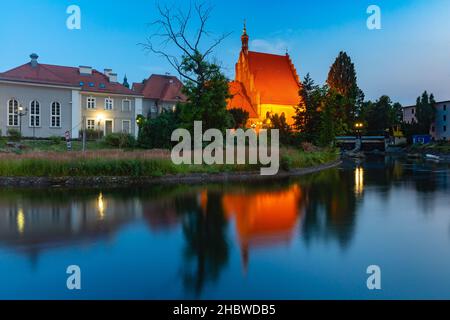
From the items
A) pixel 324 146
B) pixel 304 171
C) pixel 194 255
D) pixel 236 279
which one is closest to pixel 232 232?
pixel 194 255

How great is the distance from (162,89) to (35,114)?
19385mm

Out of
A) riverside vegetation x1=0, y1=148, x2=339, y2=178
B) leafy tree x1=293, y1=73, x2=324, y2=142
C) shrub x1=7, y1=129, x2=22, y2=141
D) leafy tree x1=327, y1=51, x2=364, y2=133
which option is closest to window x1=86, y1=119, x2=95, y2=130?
shrub x1=7, y1=129, x2=22, y2=141

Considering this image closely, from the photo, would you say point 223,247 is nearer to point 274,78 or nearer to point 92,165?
point 92,165

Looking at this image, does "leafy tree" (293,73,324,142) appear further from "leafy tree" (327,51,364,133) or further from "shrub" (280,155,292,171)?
"leafy tree" (327,51,364,133)

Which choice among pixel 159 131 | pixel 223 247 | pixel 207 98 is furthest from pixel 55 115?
pixel 223 247

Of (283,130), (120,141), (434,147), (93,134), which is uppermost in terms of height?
(283,130)

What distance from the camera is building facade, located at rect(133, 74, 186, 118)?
166ft

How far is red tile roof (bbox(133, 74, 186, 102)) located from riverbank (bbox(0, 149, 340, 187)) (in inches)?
1260

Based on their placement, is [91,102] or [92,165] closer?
[92,165]

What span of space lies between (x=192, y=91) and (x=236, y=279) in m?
20.8

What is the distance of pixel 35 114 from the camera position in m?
36.8

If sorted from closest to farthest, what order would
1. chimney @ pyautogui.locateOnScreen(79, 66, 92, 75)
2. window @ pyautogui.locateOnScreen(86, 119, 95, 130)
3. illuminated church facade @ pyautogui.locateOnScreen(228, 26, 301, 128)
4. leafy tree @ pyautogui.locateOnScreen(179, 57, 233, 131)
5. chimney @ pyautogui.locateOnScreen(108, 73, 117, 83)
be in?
leafy tree @ pyautogui.locateOnScreen(179, 57, 233, 131)
window @ pyautogui.locateOnScreen(86, 119, 95, 130)
chimney @ pyautogui.locateOnScreen(79, 66, 92, 75)
chimney @ pyautogui.locateOnScreen(108, 73, 117, 83)
illuminated church facade @ pyautogui.locateOnScreen(228, 26, 301, 128)

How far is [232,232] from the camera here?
26.1ft

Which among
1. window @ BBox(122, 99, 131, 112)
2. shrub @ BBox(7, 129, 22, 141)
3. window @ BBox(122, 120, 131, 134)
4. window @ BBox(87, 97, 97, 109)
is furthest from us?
window @ BBox(122, 120, 131, 134)
